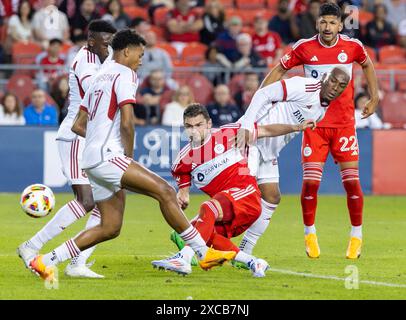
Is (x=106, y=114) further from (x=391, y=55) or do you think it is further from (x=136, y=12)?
(x=391, y=55)

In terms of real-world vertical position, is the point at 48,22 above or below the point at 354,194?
above

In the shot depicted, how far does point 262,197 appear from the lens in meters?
10.7

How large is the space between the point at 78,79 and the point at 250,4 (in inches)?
557

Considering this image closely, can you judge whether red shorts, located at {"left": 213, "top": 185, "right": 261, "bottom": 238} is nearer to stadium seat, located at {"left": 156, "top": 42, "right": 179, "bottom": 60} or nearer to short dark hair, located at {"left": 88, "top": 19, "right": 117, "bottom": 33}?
short dark hair, located at {"left": 88, "top": 19, "right": 117, "bottom": 33}

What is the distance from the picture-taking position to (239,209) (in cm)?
965

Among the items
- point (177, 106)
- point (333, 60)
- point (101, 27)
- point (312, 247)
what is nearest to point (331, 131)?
point (333, 60)

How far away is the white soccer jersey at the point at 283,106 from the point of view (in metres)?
10.4

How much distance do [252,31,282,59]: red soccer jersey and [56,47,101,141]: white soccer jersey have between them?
11.5m

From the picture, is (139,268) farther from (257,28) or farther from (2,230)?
(257,28)

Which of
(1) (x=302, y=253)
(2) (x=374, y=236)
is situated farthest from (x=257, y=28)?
(1) (x=302, y=253)

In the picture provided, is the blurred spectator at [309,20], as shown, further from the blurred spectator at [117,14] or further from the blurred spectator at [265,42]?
the blurred spectator at [117,14]

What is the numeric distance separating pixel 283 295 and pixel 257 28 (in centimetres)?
1371

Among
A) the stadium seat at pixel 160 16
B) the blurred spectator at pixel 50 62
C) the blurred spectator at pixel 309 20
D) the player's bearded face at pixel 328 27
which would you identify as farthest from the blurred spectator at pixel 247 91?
the player's bearded face at pixel 328 27

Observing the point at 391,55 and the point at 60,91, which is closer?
the point at 60,91
